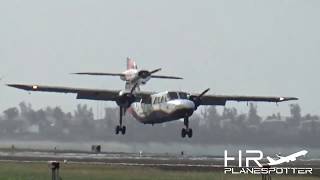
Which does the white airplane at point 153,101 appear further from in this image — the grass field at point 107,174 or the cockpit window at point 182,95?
the grass field at point 107,174

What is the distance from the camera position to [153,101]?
2837 inches

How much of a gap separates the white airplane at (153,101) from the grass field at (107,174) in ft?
85.1

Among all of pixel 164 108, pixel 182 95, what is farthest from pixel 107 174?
pixel 164 108

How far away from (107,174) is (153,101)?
3562cm

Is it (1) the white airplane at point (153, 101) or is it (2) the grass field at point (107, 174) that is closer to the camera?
(2) the grass field at point (107, 174)

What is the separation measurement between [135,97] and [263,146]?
2929cm

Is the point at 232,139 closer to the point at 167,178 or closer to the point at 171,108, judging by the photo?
the point at 171,108

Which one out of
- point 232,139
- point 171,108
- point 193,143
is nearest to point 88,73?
point 171,108

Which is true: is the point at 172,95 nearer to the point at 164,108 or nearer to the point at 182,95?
the point at 182,95

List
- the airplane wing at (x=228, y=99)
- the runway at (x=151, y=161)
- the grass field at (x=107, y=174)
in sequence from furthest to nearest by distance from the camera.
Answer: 1. the airplane wing at (x=228, y=99)
2. the runway at (x=151, y=161)
3. the grass field at (x=107, y=174)

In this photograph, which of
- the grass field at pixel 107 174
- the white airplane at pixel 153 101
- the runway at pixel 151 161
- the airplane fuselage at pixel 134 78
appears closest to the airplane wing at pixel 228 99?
the white airplane at pixel 153 101

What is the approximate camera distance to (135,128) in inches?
4870

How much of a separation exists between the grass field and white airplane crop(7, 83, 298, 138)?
85.1ft

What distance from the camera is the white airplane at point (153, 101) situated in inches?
2689
